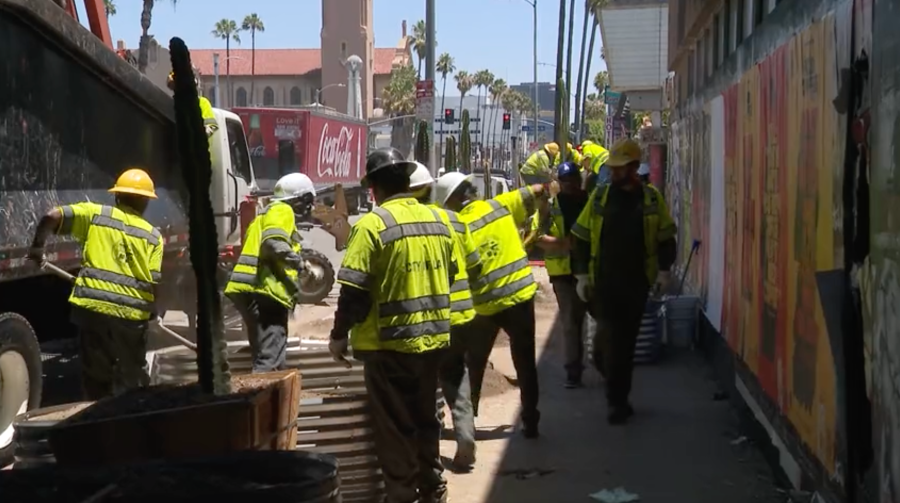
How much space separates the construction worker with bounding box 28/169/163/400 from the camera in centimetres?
729

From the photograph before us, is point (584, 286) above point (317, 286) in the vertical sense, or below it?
above

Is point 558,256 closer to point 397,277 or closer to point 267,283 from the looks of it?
point 267,283

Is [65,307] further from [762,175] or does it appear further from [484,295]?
[762,175]

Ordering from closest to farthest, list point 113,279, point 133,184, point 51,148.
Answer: point 113,279, point 133,184, point 51,148

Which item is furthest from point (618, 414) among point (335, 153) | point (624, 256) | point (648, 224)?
point (335, 153)

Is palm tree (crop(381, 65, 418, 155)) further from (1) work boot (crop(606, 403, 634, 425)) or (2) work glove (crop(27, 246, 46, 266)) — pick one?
(2) work glove (crop(27, 246, 46, 266))

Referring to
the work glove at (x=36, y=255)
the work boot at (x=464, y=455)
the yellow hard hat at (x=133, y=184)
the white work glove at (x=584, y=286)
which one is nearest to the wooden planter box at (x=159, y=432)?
the work boot at (x=464, y=455)

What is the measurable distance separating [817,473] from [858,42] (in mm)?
2003

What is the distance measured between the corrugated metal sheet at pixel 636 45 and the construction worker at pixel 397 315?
60.2ft

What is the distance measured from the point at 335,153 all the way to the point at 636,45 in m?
14.2

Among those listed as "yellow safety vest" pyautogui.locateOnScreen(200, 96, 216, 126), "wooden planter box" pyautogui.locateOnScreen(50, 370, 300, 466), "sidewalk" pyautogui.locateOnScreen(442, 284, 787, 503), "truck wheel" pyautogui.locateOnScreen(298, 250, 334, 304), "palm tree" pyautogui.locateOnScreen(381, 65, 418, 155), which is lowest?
"sidewalk" pyautogui.locateOnScreen(442, 284, 787, 503)

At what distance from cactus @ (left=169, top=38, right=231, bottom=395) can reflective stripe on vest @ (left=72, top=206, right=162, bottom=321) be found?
2787mm

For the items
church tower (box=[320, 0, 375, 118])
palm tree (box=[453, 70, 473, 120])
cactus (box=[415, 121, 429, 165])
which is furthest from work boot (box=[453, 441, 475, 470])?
palm tree (box=[453, 70, 473, 120])

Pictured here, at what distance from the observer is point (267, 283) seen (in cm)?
799
